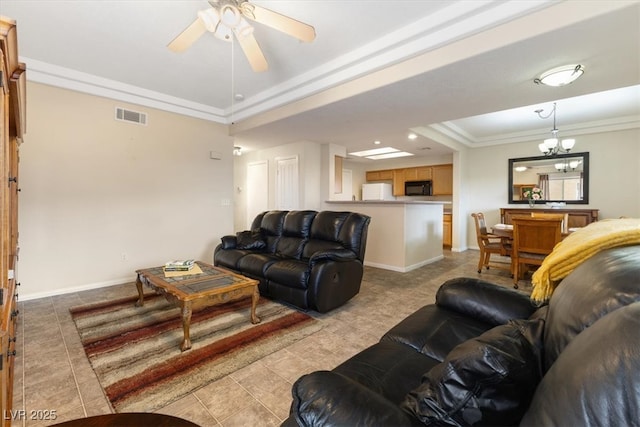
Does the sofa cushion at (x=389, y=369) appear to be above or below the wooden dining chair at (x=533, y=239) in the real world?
below

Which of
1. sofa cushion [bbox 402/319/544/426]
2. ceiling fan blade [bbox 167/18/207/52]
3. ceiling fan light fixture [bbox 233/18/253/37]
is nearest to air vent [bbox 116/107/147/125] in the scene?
ceiling fan blade [bbox 167/18/207/52]

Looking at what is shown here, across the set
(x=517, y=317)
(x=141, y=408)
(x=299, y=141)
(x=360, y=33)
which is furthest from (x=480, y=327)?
(x=299, y=141)

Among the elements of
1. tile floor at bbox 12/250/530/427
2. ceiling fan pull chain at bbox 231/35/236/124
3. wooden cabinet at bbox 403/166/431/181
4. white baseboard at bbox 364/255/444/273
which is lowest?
tile floor at bbox 12/250/530/427

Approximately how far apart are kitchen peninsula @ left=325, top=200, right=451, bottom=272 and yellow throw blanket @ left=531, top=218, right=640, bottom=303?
10.0 ft

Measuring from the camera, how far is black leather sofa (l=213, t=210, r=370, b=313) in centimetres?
270

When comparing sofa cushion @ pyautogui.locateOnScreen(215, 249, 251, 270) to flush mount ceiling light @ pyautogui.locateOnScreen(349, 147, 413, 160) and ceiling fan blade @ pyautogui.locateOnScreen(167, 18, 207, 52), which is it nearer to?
ceiling fan blade @ pyautogui.locateOnScreen(167, 18, 207, 52)

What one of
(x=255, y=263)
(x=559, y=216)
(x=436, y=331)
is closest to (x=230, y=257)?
(x=255, y=263)

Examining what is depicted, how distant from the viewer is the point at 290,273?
278 centimetres

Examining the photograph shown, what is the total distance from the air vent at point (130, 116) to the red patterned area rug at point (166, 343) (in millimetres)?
2452

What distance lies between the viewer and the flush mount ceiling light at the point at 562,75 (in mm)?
2396

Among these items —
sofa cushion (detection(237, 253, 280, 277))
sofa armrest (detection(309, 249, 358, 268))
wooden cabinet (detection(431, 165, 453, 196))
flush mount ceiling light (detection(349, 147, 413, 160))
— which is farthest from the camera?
wooden cabinet (detection(431, 165, 453, 196))

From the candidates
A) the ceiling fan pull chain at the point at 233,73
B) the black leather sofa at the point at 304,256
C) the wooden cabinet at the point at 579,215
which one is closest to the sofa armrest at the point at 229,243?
the black leather sofa at the point at 304,256

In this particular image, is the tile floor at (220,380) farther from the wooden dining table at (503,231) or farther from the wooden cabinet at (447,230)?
the wooden cabinet at (447,230)

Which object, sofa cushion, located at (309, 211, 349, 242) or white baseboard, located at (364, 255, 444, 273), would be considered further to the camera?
white baseboard, located at (364, 255, 444, 273)
